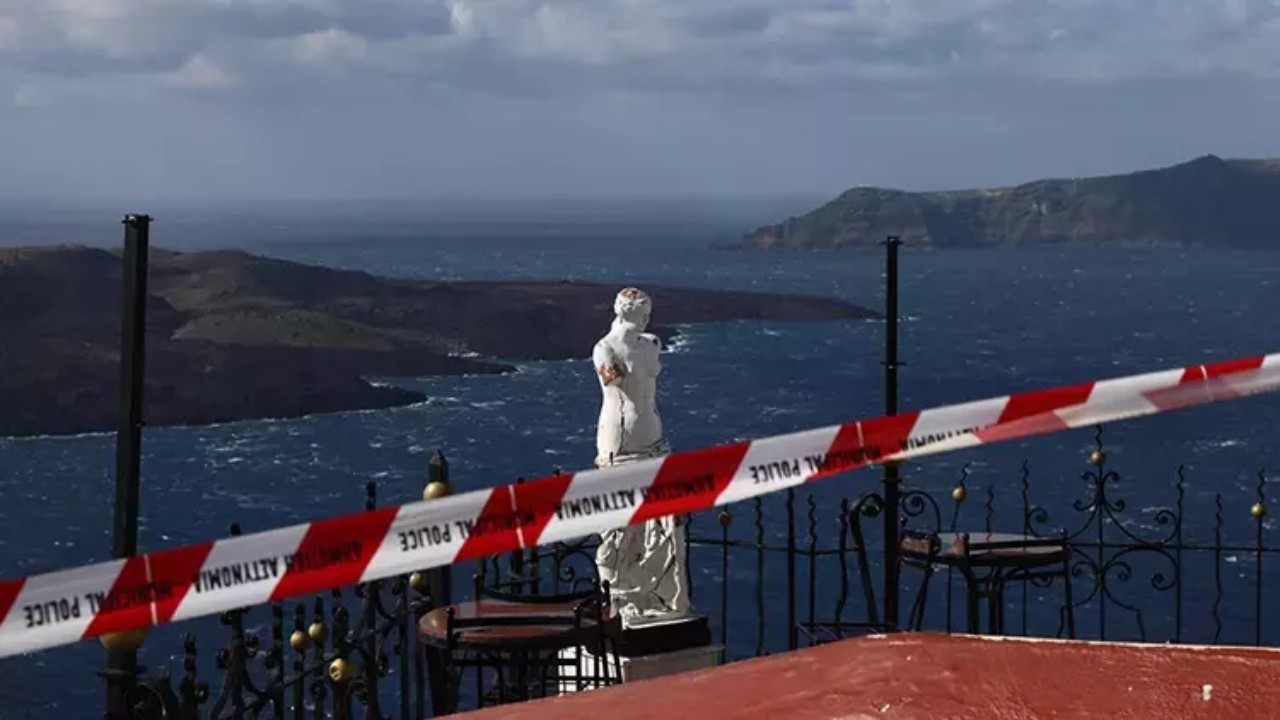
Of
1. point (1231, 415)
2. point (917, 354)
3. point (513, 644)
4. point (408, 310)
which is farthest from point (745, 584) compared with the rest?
point (408, 310)

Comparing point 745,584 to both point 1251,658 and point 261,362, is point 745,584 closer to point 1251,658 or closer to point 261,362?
point 1251,658

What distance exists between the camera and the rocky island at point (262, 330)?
12206 centimetres

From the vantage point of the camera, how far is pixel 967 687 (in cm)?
343

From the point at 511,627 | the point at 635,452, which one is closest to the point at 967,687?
the point at 511,627

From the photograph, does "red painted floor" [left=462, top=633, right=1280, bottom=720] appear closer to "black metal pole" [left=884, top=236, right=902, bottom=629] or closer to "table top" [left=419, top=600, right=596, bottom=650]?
"table top" [left=419, top=600, right=596, bottom=650]

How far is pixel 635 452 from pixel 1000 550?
1916mm

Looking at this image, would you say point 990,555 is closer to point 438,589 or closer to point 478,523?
point 438,589

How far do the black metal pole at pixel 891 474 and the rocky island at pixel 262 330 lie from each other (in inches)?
4230

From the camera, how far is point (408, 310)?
486ft

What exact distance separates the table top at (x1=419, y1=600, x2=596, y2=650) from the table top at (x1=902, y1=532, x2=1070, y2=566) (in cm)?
227

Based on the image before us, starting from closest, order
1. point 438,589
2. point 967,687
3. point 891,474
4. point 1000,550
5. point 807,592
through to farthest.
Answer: point 967,687
point 438,589
point 891,474
point 1000,550
point 807,592

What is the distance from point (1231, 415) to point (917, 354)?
3422 centimetres

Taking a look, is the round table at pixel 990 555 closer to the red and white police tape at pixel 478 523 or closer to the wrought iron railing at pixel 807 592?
the wrought iron railing at pixel 807 592

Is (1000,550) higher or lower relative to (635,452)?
lower
